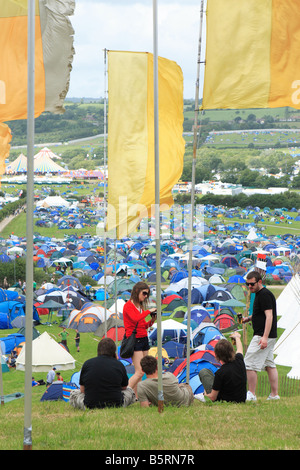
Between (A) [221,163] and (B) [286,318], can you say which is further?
(A) [221,163]

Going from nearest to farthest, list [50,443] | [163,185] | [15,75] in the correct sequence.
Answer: [50,443], [15,75], [163,185]

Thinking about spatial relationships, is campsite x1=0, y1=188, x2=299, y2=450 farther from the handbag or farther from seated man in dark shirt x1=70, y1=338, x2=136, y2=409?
the handbag

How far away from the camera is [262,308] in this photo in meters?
7.27

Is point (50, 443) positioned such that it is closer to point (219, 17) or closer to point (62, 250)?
point (219, 17)

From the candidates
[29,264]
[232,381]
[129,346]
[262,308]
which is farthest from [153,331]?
[29,264]

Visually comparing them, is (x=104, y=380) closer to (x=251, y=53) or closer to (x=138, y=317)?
(x=138, y=317)

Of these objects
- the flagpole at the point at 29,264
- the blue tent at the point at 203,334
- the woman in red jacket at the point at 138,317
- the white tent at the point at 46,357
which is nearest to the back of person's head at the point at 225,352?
the woman in red jacket at the point at 138,317

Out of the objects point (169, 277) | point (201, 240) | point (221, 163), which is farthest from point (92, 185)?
point (169, 277)

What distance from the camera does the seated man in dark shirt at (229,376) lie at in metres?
6.84

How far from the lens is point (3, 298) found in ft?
108

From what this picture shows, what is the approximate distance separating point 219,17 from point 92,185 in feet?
471

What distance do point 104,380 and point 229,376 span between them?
125 cm

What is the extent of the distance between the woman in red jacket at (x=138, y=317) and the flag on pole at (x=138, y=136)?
5.06 ft

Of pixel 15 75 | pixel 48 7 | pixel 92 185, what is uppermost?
pixel 48 7
